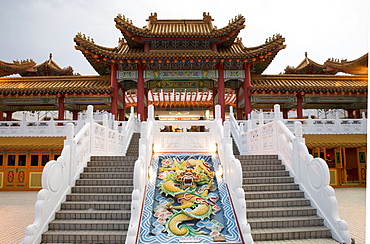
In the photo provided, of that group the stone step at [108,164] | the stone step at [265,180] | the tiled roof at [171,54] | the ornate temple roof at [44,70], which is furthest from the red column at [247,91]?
the ornate temple roof at [44,70]

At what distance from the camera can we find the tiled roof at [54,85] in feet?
46.3

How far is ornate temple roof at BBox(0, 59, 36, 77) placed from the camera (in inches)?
643

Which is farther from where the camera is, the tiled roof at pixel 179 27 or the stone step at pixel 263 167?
the tiled roof at pixel 179 27

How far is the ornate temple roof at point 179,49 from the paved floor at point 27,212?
808 cm

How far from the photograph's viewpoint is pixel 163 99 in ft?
67.9

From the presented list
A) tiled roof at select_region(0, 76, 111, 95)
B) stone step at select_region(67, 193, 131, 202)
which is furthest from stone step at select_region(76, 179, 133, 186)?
tiled roof at select_region(0, 76, 111, 95)

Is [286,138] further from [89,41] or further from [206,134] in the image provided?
[89,41]

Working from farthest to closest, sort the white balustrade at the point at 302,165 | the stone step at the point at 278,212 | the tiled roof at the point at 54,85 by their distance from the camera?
the tiled roof at the point at 54,85
the stone step at the point at 278,212
the white balustrade at the point at 302,165

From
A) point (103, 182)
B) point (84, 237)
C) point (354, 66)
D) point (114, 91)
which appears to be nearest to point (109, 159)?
point (103, 182)

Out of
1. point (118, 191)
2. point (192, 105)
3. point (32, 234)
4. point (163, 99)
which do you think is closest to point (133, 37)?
point (163, 99)

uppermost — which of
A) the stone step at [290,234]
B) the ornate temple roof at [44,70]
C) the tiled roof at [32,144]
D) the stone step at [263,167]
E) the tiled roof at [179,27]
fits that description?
the tiled roof at [179,27]

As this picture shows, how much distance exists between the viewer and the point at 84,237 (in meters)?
5.01

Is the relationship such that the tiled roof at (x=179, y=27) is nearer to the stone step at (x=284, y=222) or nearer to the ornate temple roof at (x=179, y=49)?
the ornate temple roof at (x=179, y=49)

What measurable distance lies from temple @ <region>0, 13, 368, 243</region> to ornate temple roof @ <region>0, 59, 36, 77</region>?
0.08 meters
